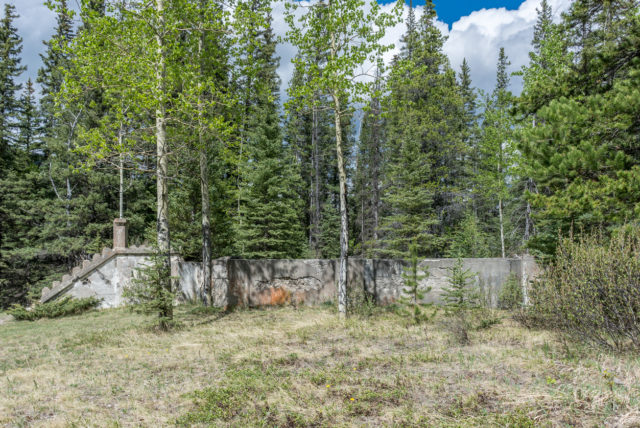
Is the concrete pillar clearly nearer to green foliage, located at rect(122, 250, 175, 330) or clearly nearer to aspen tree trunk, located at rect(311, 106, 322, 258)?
green foliage, located at rect(122, 250, 175, 330)

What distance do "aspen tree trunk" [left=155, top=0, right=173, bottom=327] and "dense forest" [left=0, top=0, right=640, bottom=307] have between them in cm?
5

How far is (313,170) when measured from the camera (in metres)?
31.8

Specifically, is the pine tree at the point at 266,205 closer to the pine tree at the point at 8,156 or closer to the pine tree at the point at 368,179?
the pine tree at the point at 368,179

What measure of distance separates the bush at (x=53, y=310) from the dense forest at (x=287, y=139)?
392cm

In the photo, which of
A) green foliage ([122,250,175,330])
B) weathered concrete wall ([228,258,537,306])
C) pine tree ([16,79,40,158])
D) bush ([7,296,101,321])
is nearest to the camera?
green foliage ([122,250,175,330])

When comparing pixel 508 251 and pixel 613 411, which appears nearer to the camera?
pixel 613 411

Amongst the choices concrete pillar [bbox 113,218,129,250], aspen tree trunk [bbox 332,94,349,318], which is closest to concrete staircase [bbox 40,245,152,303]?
concrete pillar [bbox 113,218,129,250]

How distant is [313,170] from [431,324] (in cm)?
2484

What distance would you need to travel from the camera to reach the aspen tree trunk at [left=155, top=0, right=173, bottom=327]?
7807mm

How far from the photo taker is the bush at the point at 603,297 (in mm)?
4594

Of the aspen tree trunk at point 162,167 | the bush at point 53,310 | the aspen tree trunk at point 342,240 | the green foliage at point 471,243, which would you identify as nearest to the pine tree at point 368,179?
the green foliage at point 471,243

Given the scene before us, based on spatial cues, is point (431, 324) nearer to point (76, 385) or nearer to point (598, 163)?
point (598, 163)

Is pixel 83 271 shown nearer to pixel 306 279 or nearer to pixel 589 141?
pixel 306 279

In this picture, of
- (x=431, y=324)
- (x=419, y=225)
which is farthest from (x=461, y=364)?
(x=419, y=225)
